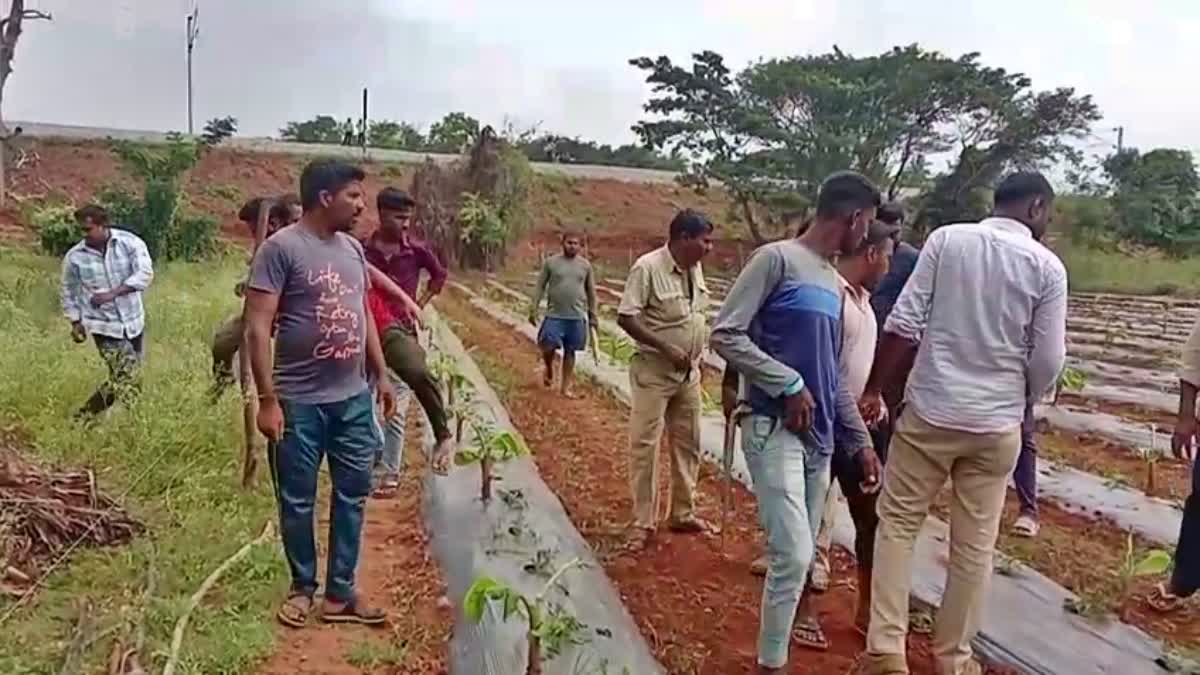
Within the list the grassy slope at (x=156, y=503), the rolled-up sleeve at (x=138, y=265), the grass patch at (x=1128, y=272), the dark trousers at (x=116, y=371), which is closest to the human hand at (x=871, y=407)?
the grassy slope at (x=156, y=503)

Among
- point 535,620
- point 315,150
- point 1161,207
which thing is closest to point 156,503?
point 535,620

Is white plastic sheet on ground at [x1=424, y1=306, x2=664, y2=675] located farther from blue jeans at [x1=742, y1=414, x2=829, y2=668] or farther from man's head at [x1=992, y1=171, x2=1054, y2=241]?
man's head at [x1=992, y1=171, x2=1054, y2=241]

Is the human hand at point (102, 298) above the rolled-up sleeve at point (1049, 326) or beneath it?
beneath

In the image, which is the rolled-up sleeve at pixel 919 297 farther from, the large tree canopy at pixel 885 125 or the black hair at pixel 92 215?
the large tree canopy at pixel 885 125

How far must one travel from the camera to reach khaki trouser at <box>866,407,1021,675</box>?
397 cm

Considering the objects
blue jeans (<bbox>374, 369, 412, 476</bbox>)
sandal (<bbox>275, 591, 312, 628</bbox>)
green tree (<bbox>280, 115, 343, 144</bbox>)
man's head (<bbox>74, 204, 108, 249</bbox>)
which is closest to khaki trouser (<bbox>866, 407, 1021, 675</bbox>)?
sandal (<bbox>275, 591, 312, 628</bbox>)

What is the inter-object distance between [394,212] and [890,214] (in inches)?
104

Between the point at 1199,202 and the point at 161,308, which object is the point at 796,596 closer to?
the point at 161,308

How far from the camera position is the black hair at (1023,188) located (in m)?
3.96

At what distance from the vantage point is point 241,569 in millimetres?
4836

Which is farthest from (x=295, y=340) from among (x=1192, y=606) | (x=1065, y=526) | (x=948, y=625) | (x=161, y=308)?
(x=161, y=308)

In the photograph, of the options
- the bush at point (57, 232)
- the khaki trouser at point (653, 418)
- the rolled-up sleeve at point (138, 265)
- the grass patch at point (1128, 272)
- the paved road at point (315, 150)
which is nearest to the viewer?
the khaki trouser at point (653, 418)

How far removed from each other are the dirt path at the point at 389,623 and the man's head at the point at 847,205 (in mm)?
2041

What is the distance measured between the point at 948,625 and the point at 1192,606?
67.7 inches
